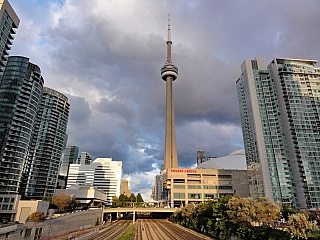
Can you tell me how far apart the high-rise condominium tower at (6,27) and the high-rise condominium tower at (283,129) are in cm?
11587

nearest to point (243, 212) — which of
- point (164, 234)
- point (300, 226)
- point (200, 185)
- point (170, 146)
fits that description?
point (300, 226)

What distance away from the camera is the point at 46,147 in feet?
491

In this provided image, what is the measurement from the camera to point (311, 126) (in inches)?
4341

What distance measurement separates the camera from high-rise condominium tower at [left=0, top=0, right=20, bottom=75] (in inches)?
3494

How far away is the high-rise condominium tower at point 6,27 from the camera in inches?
3494

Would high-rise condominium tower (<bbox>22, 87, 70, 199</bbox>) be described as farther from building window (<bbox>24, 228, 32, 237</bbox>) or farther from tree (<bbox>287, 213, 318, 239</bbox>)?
tree (<bbox>287, 213, 318, 239</bbox>)

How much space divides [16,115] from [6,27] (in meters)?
40.5

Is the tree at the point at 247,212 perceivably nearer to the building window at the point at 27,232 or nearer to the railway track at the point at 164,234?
the railway track at the point at 164,234

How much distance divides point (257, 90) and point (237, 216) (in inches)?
3430

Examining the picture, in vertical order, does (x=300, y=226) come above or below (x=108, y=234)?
above

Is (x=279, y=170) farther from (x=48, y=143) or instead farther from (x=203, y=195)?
(x=48, y=143)

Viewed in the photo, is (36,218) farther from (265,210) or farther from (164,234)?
(265,210)

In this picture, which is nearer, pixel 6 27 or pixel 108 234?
pixel 108 234

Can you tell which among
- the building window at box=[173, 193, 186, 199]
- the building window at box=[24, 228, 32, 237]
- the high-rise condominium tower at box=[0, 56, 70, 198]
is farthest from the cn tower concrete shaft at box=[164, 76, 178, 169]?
the building window at box=[24, 228, 32, 237]
